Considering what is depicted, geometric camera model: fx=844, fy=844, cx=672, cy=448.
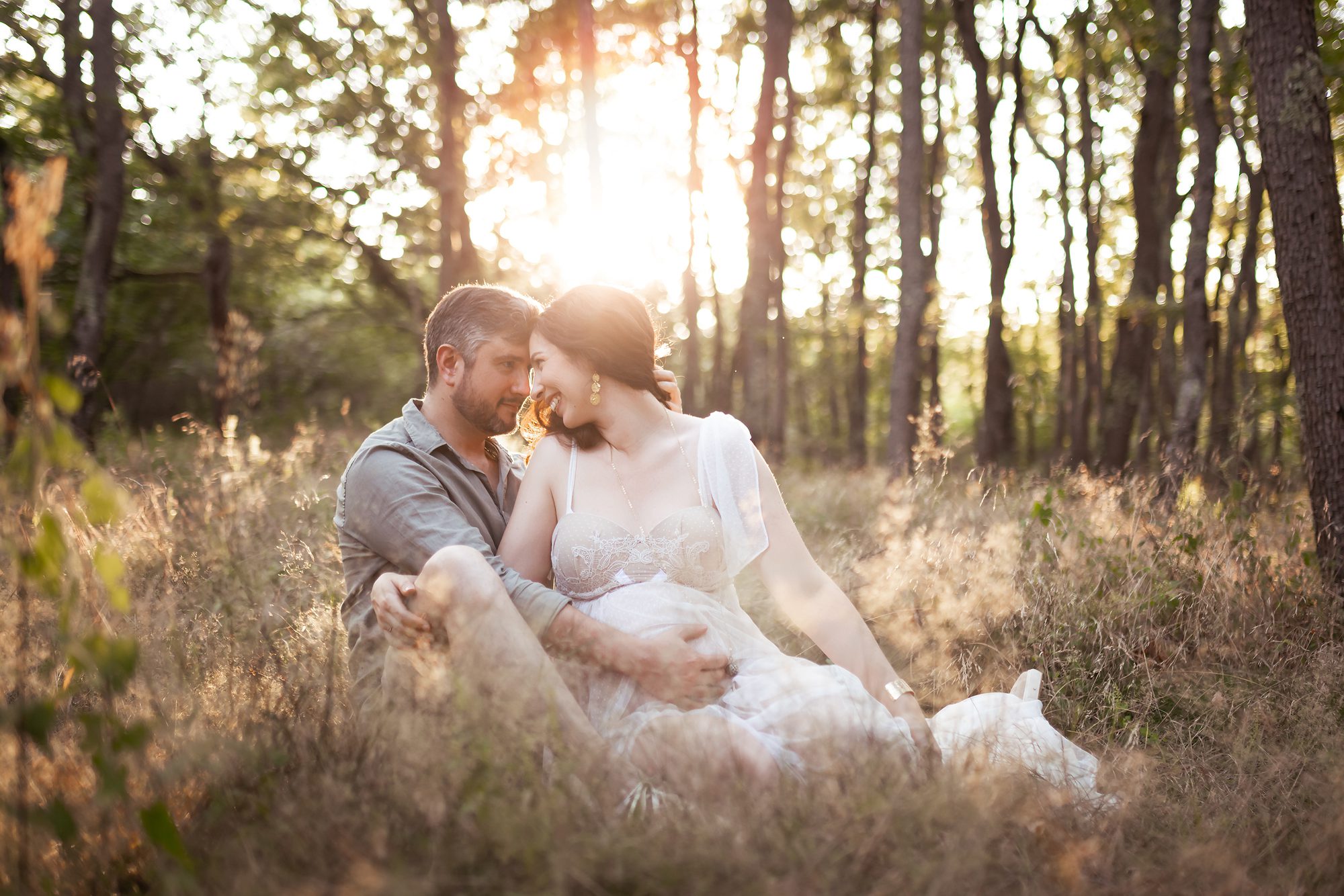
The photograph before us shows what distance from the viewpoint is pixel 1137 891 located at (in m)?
2.01

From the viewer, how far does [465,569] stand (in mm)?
2559

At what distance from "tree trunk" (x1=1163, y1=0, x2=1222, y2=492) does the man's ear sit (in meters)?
5.70

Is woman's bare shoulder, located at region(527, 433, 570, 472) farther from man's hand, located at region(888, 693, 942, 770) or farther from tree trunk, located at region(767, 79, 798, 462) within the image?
tree trunk, located at region(767, 79, 798, 462)

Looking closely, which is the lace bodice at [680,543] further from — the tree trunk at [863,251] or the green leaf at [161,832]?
the tree trunk at [863,251]

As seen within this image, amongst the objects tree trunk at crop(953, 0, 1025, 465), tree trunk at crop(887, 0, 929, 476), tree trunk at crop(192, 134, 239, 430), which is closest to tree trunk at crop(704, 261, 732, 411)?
tree trunk at crop(953, 0, 1025, 465)

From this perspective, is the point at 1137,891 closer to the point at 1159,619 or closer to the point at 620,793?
the point at 620,793

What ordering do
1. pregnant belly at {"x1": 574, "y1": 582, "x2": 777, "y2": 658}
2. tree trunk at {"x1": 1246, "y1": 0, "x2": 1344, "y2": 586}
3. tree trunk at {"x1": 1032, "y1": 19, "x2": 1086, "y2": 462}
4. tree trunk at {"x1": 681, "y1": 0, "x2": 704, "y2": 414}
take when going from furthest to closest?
1. tree trunk at {"x1": 681, "y1": 0, "x2": 704, "y2": 414}
2. tree trunk at {"x1": 1032, "y1": 19, "x2": 1086, "y2": 462}
3. tree trunk at {"x1": 1246, "y1": 0, "x2": 1344, "y2": 586}
4. pregnant belly at {"x1": 574, "y1": 582, "x2": 777, "y2": 658}

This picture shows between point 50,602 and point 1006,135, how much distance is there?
48.1ft

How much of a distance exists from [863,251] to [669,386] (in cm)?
1207

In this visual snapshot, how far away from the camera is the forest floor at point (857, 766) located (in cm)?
187

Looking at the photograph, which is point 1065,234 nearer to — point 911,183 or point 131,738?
point 911,183

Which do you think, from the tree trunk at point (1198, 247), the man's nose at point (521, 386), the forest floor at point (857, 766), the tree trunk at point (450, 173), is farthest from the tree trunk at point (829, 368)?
the man's nose at point (521, 386)

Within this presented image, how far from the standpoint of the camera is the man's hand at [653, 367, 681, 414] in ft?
11.3

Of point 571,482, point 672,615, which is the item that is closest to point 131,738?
point 672,615
